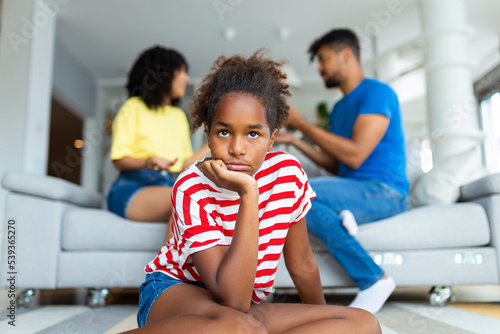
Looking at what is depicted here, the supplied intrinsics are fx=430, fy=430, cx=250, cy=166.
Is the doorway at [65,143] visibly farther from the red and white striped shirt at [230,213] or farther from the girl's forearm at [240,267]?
the girl's forearm at [240,267]

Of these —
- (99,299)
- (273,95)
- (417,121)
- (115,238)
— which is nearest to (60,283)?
(99,299)

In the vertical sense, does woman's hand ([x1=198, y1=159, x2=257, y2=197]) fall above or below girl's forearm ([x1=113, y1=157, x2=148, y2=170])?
below

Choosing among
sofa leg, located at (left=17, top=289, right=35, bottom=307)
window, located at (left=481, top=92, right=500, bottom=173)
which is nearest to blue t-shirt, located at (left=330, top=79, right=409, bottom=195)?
sofa leg, located at (left=17, top=289, right=35, bottom=307)

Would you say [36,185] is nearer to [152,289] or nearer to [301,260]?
[152,289]

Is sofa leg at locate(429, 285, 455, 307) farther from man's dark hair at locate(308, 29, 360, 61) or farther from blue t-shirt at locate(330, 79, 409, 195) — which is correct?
man's dark hair at locate(308, 29, 360, 61)

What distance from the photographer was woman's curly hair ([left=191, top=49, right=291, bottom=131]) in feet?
2.93

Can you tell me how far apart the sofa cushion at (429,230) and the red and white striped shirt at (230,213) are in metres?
0.79

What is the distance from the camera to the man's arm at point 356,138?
167 cm

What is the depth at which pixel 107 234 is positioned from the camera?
69.4 inches

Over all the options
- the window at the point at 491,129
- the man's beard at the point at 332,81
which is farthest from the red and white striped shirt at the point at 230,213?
the window at the point at 491,129

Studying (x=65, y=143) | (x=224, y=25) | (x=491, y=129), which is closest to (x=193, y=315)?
(x=224, y=25)

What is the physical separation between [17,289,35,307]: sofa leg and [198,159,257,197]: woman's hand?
4.22ft

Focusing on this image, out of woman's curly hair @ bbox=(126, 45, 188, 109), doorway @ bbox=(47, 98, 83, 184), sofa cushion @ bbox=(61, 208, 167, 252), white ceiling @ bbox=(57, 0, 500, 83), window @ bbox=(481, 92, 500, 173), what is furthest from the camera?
doorway @ bbox=(47, 98, 83, 184)

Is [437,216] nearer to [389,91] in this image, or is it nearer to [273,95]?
[389,91]
